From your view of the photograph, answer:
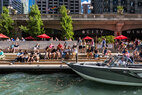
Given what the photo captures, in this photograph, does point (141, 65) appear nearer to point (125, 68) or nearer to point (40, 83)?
point (125, 68)

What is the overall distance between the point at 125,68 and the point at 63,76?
4468 mm

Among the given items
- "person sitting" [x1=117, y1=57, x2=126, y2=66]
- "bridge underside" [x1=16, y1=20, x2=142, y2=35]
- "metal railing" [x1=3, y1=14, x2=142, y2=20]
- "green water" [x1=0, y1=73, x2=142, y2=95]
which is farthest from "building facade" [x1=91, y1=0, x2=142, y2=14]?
"person sitting" [x1=117, y1=57, x2=126, y2=66]

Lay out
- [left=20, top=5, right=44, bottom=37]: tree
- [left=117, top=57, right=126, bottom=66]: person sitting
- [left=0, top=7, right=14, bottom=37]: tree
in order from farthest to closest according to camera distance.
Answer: [left=20, top=5, right=44, bottom=37]: tree < [left=0, top=7, right=14, bottom=37]: tree < [left=117, top=57, right=126, bottom=66]: person sitting

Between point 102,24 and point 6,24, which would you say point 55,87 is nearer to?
point 6,24

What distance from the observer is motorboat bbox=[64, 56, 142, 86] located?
27.5 feet

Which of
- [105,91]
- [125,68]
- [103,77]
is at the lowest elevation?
[105,91]

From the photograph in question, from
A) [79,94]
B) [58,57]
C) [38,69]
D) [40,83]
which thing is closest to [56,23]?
[58,57]

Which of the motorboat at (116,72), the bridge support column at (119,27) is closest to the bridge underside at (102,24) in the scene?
the bridge support column at (119,27)

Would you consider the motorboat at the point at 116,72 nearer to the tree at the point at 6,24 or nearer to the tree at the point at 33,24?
the tree at the point at 33,24

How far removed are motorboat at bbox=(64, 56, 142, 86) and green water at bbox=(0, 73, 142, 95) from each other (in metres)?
0.40

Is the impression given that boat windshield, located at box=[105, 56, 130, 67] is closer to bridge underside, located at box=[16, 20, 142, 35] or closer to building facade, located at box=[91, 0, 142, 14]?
bridge underside, located at box=[16, 20, 142, 35]

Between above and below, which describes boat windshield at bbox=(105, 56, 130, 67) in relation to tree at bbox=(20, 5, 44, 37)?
below

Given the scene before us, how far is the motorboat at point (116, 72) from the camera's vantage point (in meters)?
8.37

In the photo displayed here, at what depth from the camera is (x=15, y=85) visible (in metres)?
8.88
